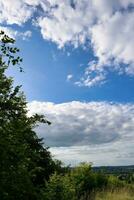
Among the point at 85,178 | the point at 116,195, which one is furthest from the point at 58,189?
the point at 85,178

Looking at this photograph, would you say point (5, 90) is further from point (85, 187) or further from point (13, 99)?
point (85, 187)

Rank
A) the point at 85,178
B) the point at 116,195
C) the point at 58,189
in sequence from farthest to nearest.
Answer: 1. the point at 85,178
2. the point at 116,195
3. the point at 58,189

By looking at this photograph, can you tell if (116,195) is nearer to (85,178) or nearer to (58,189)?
(58,189)

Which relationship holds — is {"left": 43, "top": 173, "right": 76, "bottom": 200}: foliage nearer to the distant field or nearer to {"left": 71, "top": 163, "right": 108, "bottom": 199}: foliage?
the distant field

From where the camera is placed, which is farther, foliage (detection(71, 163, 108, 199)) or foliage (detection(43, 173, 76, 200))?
foliage (detection(71, 163, 108, 199))

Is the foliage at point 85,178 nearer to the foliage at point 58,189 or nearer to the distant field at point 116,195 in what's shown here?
the distant field at point 116,195

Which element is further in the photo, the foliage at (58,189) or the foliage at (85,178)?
the foliage at (85,178)

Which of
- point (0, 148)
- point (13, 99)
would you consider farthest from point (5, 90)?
point (0, 148)

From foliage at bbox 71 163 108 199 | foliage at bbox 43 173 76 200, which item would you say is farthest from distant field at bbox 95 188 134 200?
foliage at bbox 43 173 76 200

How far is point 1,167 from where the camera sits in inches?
467

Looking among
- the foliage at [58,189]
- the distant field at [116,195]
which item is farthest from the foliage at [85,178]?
the foliage at [58,189]

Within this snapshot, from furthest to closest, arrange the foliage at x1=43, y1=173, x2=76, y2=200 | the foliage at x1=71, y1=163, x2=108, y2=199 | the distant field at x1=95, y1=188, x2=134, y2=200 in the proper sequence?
the foliage at x1=71, y1=163, x2=108, y2=199 → the distant field at x1=95, y1=188, x2=134, y2=200 → the foliage at x1=43, y1=173, x2=76, y2=200

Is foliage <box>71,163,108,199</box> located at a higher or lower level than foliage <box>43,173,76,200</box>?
higher

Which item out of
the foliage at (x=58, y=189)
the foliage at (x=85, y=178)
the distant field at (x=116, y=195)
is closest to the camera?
the foliage at (x=58, y=189)
